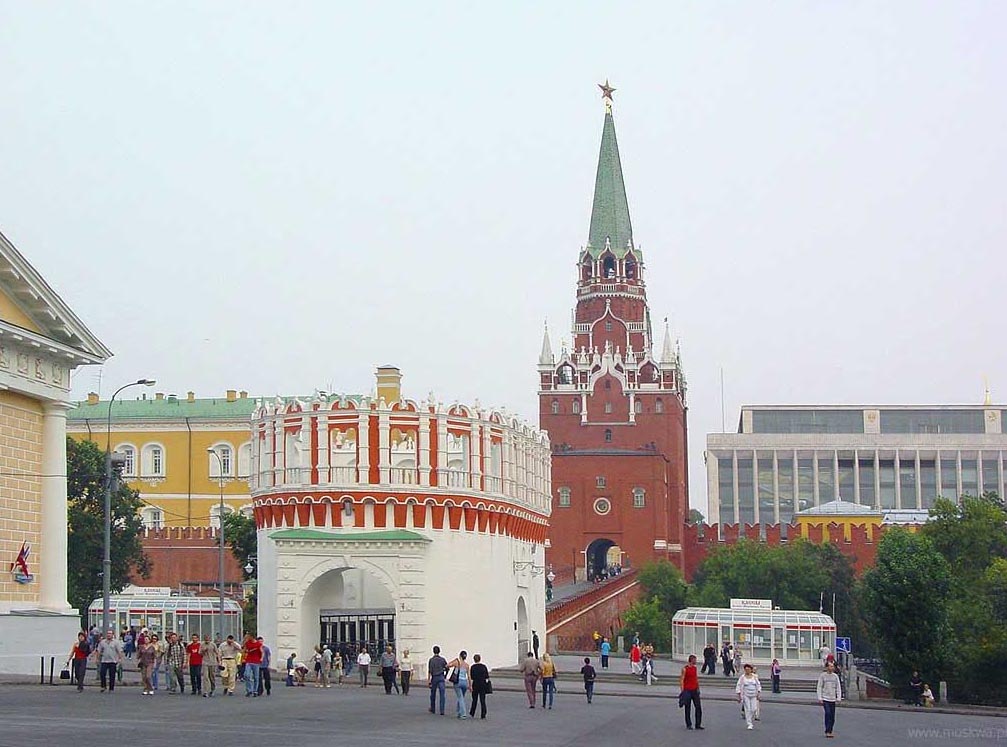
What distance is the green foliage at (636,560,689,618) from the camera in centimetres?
10313

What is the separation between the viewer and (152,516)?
356 ft

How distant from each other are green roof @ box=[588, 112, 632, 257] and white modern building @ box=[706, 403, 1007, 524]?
43.1 metres

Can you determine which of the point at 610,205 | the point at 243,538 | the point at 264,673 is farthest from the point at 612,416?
the point at 264,673

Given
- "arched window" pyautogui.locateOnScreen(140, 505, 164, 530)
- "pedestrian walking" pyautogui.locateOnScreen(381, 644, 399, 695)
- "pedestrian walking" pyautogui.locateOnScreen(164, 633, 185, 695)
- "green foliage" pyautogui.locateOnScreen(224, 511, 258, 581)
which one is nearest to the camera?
"pedestrian walking" pyautogui.locateOnScreen(164, 633, 185, 695)

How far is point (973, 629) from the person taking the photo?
60.4 meters

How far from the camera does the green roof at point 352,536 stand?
51938 mm

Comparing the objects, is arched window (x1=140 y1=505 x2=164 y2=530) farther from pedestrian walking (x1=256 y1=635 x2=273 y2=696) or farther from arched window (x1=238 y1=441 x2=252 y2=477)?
pedestrian walking (x1=256 y1=635 x2=273 y2=696)

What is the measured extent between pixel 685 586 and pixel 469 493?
5570cm

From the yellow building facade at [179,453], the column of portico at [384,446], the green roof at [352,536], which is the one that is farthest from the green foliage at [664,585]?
the green roof at [352,536]

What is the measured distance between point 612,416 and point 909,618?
3069 inches

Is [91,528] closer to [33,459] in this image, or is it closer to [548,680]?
[33,459]

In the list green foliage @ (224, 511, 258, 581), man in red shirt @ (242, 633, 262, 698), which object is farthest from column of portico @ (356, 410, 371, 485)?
green foliage @ (224, 511, 258, 581)

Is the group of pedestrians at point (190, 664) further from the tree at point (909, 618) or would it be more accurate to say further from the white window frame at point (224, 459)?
the white window frame at point (224, 459)

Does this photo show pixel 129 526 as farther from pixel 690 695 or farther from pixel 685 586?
pixel 690 695
